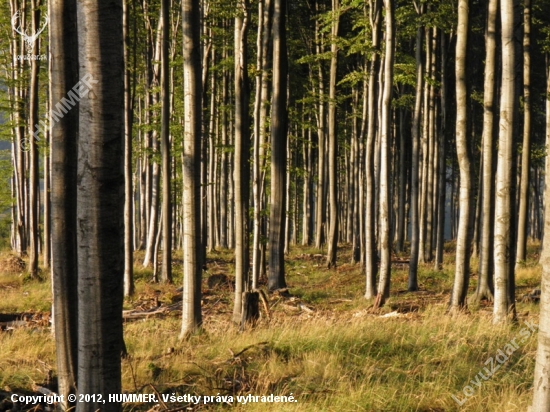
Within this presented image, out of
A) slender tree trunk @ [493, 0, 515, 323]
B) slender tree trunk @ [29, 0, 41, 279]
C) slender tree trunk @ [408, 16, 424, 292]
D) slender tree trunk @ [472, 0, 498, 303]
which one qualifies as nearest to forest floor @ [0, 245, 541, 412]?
slender tree trunk @ [472, 0, 498, 303]

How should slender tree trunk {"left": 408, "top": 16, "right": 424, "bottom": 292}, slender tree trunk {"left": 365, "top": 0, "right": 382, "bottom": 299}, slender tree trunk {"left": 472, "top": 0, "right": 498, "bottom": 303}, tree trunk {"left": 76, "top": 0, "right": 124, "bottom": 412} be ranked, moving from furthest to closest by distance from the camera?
1. slender tree trunk {"left": 408, "top": 16, "right": 424, "bottom": 292}
2. slender tree trunk {"left": 365, "top": 0, "right": 382, "bottom": 299}
3. slender tree trunk {"left": 472, "top": 0, "right": 498, "bottom": 303}
4. tree trunk {"left": 76, "top": 0, "right": 124, "bottom": 412}

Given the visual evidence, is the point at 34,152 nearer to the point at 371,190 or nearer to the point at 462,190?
the point at 371,190

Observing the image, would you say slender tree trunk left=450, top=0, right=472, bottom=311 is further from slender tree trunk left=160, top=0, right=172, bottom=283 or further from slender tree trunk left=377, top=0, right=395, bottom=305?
slender tree trunk left=160, top=0, right=172, bottom=283

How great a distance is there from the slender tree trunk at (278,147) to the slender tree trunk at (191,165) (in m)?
6.46

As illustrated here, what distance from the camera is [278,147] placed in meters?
15.5

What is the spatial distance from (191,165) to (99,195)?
16.3 ft

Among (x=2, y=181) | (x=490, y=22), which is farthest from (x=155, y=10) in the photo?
(x=2, y=181)

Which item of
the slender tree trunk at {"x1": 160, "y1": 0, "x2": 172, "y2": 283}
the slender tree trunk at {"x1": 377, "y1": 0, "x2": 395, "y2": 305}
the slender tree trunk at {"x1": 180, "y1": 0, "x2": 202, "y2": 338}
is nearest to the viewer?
the slender tree trunk at {"x1": 180, "y1": 0, "x2": 202, "y2": 338}

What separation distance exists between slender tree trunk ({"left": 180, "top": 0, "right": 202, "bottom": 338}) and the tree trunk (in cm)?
470

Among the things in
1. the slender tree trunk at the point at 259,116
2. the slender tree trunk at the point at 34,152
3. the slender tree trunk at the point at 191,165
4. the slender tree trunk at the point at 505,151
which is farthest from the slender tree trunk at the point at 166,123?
the slender tree trunk at the point at 505,151

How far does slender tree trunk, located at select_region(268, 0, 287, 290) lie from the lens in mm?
15484

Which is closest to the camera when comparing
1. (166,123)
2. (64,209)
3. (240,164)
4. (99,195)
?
(99,195)

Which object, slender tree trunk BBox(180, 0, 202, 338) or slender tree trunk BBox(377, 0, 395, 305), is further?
slender tree trunk BBox(377, 0, 395, 305)

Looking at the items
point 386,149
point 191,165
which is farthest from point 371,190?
point 191,165
